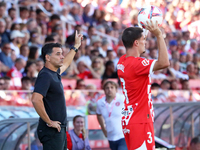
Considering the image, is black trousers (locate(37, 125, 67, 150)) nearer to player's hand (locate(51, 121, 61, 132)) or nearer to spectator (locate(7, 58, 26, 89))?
player's hand (locate(51, 121, 61, 132))

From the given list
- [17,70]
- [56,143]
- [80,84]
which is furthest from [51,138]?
[17,70]

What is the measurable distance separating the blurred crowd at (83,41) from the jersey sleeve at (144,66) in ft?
15.5

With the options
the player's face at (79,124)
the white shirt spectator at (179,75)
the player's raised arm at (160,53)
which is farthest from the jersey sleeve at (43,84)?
the white shirt spectator at (179,75)

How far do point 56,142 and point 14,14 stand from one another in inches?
312

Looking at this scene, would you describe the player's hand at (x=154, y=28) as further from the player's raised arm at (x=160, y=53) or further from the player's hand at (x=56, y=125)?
the player's hand at (x=56, y=125)

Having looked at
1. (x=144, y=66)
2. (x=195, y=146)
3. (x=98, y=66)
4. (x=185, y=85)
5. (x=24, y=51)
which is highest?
(x=24, y=51)

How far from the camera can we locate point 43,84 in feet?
13.2

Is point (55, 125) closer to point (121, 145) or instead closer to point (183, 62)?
point (121, 145)

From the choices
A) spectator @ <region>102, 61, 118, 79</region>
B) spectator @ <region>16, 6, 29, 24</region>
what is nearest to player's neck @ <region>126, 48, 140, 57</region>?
spectator @ <region>102, 61, 118, 79</region>

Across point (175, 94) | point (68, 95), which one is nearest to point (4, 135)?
A: point (68, 95)

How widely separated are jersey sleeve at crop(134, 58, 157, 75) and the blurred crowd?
186 inches

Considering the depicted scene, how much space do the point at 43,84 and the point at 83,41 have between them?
760 cm

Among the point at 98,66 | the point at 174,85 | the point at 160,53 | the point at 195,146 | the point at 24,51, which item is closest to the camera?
the point at 160,53

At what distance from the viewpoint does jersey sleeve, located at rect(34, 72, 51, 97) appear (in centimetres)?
400
